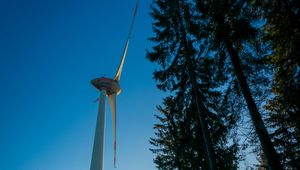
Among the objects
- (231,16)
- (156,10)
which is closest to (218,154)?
(231,16)

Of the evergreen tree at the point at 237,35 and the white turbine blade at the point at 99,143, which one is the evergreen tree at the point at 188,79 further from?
the white turbine blade at the point at 99,143

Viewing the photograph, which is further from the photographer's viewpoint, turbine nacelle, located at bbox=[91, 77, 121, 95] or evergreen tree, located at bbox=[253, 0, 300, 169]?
turbine nacelle, located at bbox=[91, 77, 121, 95]

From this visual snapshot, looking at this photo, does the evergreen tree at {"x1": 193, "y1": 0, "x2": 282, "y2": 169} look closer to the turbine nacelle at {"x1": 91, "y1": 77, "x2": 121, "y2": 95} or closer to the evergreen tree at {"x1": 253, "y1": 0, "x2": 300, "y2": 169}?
the evergreen tree at {"x1": 253, "y1": 0, "x2": 300, "y2": 169}

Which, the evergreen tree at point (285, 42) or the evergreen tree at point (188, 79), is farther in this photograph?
the evergreen tree at point (188, 79)

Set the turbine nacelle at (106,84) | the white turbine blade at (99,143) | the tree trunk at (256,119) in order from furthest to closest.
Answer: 1. the turbine nacelle at (106,84)
2. the white turbine blade at (99,143)
3. the tree trunk at (256,119)

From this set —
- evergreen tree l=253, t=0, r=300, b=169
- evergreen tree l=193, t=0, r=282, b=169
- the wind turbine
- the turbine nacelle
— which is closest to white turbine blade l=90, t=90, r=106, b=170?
the wind turbine

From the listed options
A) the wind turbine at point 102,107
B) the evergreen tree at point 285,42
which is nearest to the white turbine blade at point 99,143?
the wind turbine at point 102,107

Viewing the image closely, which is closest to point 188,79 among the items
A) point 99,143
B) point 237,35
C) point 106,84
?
point 237,35

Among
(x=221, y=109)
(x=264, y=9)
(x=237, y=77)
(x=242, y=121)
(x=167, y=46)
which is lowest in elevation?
(x=242, y=121)

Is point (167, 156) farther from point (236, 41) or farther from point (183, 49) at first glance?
point (236, 41)

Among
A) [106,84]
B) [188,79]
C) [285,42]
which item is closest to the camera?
[285,42]

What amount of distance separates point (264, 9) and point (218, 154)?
887 cm

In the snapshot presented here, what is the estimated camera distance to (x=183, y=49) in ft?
38.3

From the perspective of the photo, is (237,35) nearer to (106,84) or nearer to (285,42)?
(285,42)
